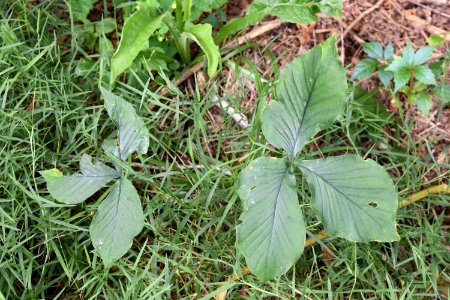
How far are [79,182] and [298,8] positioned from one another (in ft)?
2.74

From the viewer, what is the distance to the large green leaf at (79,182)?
4.31 feet

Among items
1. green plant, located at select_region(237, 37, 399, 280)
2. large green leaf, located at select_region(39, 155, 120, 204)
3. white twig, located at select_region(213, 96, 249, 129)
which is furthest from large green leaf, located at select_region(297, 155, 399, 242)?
large green leaf, located at select_region(39, 155, 120, 204)

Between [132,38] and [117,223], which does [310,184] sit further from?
[132,38]

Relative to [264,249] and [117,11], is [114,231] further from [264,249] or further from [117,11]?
[117,11]

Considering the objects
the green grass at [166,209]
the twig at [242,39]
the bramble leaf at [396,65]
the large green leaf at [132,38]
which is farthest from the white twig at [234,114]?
the bramble leaf at [396,65]

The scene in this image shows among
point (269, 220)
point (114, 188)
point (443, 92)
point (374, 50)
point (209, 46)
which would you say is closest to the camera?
point (269, 220)

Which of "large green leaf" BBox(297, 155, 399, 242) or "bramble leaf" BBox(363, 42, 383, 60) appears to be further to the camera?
"bramble leaf" BBox(363, 42, 383, 60)

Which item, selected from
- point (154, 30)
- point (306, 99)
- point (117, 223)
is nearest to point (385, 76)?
point (306, 99)

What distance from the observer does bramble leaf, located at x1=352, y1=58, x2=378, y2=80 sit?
1699mm

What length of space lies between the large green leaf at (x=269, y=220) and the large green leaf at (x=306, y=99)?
0.25 feet

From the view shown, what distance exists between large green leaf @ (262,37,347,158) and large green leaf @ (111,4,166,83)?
1.45 feet

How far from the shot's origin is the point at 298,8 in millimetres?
1573

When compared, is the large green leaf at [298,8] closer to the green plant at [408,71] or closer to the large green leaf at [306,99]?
the green plant at [408,71]

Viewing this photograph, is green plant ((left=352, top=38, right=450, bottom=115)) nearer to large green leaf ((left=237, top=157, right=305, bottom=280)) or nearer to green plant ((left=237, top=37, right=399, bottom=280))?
green plant ((left=237, top=37, right=399, bottom=280))
